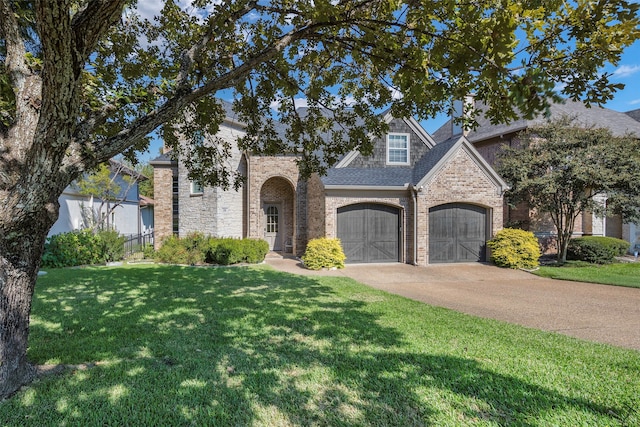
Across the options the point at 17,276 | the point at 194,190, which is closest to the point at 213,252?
the point at 194,190

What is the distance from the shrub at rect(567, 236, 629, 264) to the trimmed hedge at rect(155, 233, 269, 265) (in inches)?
541

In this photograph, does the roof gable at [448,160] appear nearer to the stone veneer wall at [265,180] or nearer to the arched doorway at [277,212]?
the stone veneer wall at [265,180]

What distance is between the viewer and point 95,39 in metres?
2.99

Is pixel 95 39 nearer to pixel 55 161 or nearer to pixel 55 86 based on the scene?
pixel 55 86

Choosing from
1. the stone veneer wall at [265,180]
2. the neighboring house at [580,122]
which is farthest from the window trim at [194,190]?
the neighboring house at [580,122]

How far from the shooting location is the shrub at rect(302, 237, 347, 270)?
12016 millimetres

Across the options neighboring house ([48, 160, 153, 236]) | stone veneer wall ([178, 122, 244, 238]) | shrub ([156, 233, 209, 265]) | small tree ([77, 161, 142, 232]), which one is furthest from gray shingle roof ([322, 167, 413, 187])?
small tree ([77, 161, 142, 232])

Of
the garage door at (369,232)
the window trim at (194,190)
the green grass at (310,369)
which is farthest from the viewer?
the window trim at (194,190)

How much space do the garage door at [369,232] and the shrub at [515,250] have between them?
13.0 feet

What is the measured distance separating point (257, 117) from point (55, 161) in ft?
16.6

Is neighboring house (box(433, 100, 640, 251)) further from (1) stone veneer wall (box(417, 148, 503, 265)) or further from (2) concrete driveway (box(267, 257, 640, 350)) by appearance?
(2) concrete driveway (box(267, 257, 640, 350))

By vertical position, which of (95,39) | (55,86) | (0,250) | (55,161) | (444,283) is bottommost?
(444,283)

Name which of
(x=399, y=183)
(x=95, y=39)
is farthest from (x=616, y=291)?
(x=95, y=39)

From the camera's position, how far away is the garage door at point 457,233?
44.7 ft
